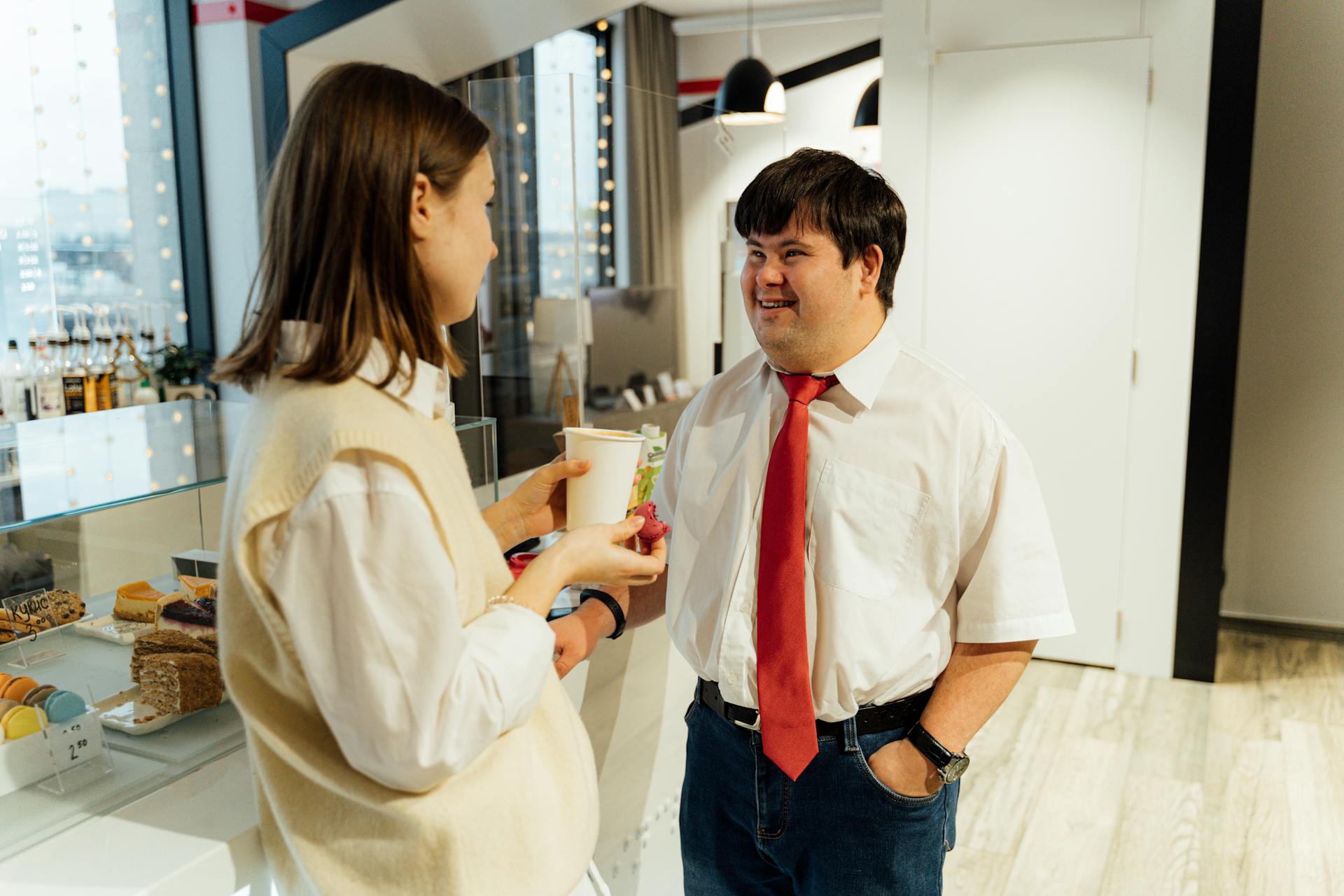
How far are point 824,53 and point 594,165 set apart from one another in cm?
526

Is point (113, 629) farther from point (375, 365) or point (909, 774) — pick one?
point (909, 774)

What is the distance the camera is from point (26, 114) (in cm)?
389

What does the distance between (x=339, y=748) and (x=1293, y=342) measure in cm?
468

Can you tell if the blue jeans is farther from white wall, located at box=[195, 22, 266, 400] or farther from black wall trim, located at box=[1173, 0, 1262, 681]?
white wall, located at box=[195, 22, 266, 400]

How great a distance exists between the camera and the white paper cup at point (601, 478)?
4.80ft

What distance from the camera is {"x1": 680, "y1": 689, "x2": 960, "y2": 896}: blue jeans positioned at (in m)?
1.53

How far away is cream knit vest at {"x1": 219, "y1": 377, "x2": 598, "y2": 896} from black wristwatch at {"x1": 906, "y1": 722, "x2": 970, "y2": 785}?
626 millimetres

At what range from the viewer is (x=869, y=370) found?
1.58 metres

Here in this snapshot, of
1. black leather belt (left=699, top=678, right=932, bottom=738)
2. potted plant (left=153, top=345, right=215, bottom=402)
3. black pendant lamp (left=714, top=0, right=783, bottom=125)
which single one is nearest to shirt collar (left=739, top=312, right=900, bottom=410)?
black leather belt (left=699, top=678, right=932, bottom=738)

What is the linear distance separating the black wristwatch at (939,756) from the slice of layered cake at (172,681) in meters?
0.94

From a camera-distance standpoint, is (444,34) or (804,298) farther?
(444,34)

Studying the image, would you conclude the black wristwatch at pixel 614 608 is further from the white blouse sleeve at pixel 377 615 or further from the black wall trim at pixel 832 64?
the black wall trim at pixel 832 64

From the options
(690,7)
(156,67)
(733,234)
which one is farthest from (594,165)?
(690,7)

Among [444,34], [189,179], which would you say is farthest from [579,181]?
[189,179]
